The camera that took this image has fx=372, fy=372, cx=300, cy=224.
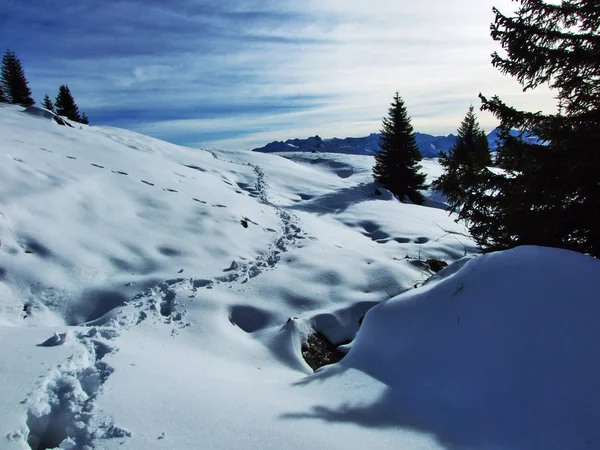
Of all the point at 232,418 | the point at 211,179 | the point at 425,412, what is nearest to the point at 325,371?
the point at 425,412

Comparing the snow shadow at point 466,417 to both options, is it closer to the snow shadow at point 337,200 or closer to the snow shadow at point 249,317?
the snow shadow at point 249,317

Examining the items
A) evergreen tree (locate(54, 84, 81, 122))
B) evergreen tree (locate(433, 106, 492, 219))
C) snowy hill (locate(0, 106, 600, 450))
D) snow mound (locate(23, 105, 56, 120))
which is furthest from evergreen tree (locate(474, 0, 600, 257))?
evergreen tree (locate(54, 84, 81, 122))

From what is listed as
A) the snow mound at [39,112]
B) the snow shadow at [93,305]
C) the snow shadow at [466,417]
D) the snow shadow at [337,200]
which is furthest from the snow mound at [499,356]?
the snow mound at [39,112]

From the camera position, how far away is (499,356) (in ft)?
11.7

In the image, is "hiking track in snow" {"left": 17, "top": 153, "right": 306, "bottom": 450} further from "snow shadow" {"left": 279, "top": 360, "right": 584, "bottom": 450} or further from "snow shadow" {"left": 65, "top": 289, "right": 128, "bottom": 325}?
"snow shadow" {"left": 279, "top": 360, "right": 584, "bottom": 450}

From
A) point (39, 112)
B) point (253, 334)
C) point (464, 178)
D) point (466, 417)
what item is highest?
point (39, 112)

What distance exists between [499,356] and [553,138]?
3.89 m

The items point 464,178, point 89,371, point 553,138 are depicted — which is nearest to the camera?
point 89,371

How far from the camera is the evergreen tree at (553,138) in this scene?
18.2 feet

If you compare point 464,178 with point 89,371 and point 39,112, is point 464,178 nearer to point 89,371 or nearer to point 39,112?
point 89,371

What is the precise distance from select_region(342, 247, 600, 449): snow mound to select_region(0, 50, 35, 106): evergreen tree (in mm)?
51459

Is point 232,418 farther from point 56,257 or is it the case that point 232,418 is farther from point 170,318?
point 56,257

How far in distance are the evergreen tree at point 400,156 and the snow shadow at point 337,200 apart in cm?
204

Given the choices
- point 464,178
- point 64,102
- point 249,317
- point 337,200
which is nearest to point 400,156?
point 337,200
